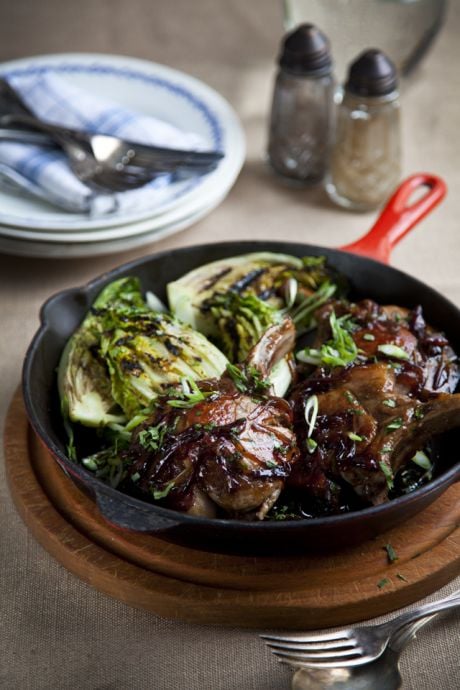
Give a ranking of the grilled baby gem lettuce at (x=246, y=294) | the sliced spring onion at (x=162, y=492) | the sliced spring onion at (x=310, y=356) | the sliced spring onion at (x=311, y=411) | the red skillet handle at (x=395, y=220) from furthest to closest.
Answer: the red skillet handle at (x=395, y=220) < the grilled baby gem lettuce at (x=246, y=294) < the sliced spring onion at (x=310, y=356) < the sliced spring onion at (x=311, y=411) < the sliced spring onion at (x=162, y=492)

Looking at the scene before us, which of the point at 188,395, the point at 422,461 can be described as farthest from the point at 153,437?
the point at 422,461

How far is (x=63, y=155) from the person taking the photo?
4.25 m

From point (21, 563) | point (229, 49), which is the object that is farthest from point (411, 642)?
point (229, 49)

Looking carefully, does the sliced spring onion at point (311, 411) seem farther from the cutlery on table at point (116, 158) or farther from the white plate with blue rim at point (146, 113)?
the cutlery on table at point (116, 158)

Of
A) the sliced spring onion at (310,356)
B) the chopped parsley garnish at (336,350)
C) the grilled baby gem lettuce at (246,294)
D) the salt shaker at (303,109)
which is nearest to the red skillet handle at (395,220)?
the grilled baby gem lettuce at (246,294)

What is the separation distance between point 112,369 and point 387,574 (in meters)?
1.12

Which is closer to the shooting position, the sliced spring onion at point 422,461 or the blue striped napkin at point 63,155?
the sliced spring onion at point 422,461

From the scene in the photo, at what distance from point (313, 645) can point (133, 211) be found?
230 cm

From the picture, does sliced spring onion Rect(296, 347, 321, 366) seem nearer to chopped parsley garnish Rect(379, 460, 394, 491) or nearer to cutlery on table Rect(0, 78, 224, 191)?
chopped parsley garnish Rect(379, 460, 394, 491)

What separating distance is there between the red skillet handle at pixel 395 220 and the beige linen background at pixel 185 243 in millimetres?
466

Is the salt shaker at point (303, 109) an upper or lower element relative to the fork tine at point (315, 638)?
upper

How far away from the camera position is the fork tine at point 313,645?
7.54 ft

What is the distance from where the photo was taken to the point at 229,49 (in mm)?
5855

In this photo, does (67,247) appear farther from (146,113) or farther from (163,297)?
(146,113)
